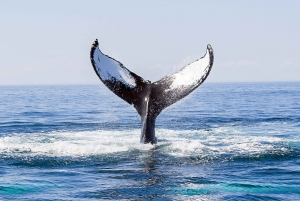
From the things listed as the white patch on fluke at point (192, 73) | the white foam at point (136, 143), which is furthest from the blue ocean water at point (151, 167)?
the white patch on fluke at point (192, 73)

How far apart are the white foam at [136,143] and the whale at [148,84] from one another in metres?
0.86

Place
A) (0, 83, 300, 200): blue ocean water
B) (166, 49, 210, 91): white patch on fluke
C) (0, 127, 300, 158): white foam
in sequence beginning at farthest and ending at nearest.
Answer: (0, 127, 300, 158): white foam
(166, 49, 210, 91): white patch on fluke
(0, 83, 300, 200): blue ocean water

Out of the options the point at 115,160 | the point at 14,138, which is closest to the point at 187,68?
the point at 115,160

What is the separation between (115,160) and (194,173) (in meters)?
2.16

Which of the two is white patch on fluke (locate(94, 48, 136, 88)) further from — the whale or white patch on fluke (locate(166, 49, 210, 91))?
white patch on fluke (locate(166, 49, 210, 91))

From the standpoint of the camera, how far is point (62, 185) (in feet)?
33.2

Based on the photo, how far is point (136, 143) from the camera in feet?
46.8

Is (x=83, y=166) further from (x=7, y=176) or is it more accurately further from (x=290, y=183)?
(x=290, y=183)

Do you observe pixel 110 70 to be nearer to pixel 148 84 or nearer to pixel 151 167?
pixel 148 84

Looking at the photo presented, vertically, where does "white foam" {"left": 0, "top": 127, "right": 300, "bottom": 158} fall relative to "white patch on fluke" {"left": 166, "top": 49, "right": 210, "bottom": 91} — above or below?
below

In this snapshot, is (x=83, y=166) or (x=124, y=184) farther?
(x=83, y=166)

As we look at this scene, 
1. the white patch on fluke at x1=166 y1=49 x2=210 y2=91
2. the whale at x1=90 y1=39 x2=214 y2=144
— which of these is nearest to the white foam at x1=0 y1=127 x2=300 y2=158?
the whale at x1=90 y1=39 x2=214 y2=144

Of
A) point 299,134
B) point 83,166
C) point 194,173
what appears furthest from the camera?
point 299,134

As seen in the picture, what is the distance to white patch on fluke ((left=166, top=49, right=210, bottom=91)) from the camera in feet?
40.8
